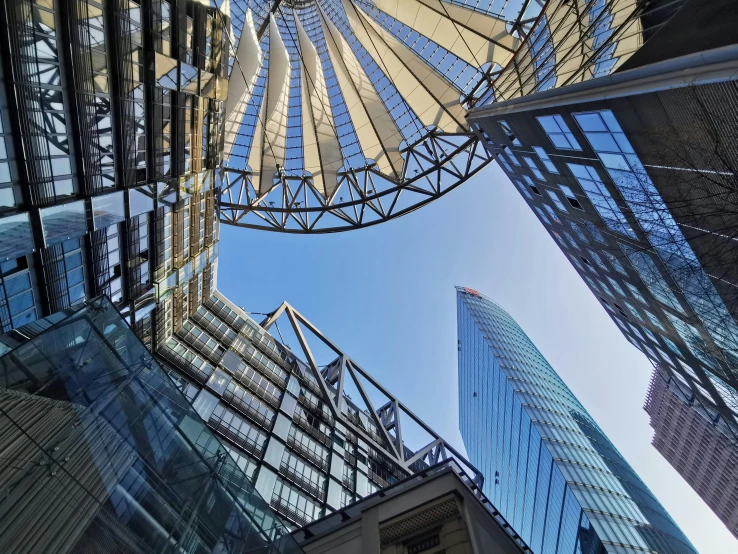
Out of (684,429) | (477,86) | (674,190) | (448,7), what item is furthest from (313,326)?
(684,429)

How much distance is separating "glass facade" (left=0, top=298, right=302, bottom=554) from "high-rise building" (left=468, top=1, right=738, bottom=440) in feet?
40.0

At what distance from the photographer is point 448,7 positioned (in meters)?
26.3

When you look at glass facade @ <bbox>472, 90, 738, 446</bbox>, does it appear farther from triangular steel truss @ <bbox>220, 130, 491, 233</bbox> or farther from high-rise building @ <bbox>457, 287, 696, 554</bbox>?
high-rise building @ <bbox>457, 287, 696, 554</bbox>

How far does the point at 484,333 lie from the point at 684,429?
2310 inches

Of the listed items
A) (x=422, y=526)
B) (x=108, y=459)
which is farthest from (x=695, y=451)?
(x=108, y=459)

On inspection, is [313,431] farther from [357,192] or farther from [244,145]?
[244,145]

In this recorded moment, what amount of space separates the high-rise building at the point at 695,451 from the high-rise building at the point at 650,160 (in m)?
82.3

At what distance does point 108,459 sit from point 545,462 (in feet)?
194

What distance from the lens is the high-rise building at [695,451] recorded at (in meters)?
94.8

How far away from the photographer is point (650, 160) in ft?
40.3

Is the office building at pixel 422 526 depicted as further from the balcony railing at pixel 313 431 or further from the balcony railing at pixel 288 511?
the balcony railing at pixel 313 431

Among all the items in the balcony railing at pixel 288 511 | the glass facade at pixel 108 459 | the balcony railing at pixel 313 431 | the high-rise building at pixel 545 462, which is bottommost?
the glass facade at pixel 108 459

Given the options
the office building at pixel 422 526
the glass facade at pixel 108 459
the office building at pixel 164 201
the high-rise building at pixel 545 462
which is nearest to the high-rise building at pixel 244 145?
the office building at pixel 164 201

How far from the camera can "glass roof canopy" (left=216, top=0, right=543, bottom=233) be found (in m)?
27.6
